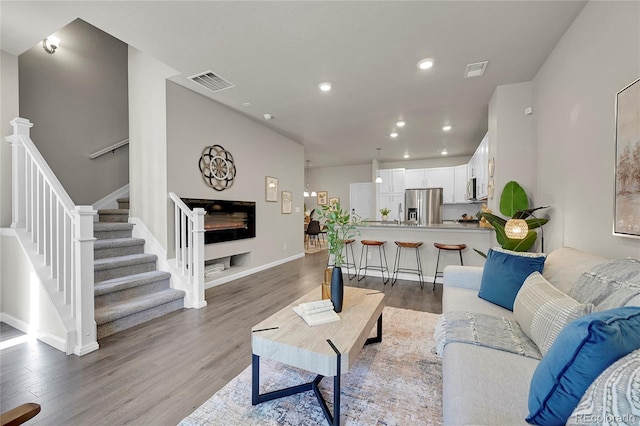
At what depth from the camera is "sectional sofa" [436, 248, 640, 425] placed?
832 mm

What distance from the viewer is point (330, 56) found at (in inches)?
114

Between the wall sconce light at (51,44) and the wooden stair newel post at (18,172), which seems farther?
the wall sconce light at (51,44)

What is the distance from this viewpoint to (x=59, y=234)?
8.30 ft

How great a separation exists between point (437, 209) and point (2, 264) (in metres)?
7.94

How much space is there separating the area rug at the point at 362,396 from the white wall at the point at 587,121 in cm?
154

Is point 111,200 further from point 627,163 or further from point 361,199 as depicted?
point 361,199

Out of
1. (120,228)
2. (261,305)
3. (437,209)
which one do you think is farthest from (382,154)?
(120,228)

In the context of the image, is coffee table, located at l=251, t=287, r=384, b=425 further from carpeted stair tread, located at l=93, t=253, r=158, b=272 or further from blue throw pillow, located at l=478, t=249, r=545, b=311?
carpeted stair tread, located at l=93, t=253, r=158, b=272

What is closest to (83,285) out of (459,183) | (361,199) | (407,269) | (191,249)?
(191,249)

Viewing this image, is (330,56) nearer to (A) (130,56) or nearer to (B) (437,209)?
(A) (130,56)

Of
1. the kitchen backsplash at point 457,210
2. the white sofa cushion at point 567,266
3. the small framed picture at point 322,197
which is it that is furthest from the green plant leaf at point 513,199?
the small framed picture at point 322,197

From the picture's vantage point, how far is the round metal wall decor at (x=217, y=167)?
403 cm

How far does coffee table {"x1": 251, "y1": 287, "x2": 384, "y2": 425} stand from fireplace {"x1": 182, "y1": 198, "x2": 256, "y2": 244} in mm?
2617

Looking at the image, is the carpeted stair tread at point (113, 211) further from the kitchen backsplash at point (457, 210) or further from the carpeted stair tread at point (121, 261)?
the kitchen backsplash at point (457, 210)
